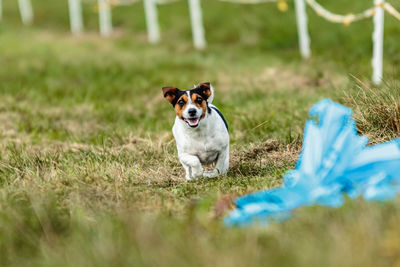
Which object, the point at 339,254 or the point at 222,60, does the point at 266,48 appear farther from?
the point at 339,254

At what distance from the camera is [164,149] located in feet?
18.1

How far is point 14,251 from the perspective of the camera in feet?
9.86

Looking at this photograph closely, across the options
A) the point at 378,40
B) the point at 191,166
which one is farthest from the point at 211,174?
the point at 378,40

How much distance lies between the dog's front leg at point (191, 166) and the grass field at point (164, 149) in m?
0.13

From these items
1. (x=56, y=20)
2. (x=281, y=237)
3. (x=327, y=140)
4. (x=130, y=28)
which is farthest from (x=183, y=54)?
(x=56, y=20)

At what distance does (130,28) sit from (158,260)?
713 inches

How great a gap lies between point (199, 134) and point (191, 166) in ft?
0.93

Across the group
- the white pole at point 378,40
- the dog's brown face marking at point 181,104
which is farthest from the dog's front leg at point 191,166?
the white pole at point 378,40

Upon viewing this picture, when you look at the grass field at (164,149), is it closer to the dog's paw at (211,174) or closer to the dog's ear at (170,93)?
the dog's paw at (211,174)

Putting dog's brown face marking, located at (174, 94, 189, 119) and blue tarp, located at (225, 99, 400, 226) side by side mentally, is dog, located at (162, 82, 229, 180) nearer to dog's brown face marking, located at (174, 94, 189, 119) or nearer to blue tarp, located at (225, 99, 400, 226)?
dog's brown face marking, located at (174, 94, 189, 119)

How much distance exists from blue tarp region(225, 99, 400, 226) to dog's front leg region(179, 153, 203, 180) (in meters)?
0.91

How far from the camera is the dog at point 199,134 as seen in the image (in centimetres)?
449

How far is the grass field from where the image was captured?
102 inches

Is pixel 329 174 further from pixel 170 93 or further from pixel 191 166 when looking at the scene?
pixel 170 93
